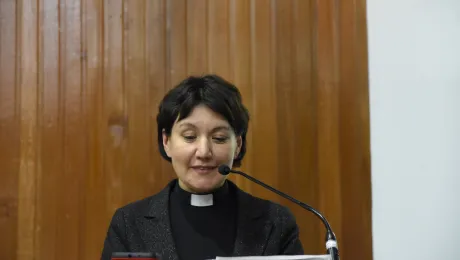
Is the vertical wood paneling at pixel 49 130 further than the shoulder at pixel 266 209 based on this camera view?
Yes

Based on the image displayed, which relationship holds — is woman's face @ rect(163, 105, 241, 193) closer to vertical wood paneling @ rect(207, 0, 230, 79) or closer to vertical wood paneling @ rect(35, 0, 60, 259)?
vertical wood paneling @ rect(207, 0, 230, 79)

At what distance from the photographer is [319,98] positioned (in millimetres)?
1782

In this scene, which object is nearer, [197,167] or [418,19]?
[197,167]

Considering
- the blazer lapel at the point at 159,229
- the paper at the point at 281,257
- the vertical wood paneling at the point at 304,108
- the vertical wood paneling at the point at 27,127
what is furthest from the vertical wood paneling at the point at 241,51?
the paper at the point at 281,257

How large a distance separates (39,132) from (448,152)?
4.76 feet

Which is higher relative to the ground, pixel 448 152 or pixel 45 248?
pixel 448 152

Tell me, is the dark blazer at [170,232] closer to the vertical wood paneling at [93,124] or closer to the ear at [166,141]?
the ear at [166,141]

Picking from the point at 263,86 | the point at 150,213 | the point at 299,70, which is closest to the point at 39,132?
the point at 150,213

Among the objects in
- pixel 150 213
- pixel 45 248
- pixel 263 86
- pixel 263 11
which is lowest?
pixel 45 248

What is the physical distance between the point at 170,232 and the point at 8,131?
87 centimetres

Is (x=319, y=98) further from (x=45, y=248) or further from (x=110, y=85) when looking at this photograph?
(x=45, y=248)

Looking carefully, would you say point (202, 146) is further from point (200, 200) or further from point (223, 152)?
point (200, 200)

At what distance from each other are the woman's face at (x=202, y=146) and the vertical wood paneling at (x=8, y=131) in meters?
0.83

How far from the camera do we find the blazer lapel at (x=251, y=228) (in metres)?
1.28
